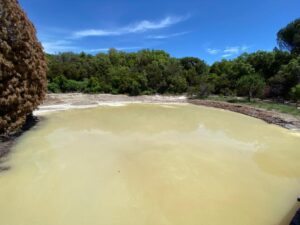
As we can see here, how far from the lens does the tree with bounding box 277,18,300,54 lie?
24417 millimetres

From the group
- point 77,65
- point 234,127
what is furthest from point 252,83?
point 77,65

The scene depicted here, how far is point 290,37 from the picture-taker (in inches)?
1024

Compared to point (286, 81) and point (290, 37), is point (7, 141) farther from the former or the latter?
point (290, 37)

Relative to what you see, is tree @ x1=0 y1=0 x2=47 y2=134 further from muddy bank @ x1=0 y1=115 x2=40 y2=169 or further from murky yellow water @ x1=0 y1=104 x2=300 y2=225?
murky yellow water @ x1=0 y1=104 x2=300 y2=225

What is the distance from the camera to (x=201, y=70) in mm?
31422

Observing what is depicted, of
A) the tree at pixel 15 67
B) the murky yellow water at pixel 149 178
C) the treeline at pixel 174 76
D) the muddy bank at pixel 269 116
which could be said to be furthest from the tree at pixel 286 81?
the tree at pixel 15 67

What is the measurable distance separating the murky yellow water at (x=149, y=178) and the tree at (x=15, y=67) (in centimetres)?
106

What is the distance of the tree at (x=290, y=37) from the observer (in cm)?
2442

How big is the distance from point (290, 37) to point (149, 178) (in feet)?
Result: 94.5

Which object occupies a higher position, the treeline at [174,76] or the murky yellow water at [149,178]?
the treeline at [174,76]

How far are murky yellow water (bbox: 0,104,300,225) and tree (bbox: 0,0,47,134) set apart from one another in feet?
3.49

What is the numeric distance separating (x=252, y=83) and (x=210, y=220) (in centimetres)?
1682

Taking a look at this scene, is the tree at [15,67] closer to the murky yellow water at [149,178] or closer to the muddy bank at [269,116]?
the murky yellow water at [149,178]

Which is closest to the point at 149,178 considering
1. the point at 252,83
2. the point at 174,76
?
the point at 252,83
